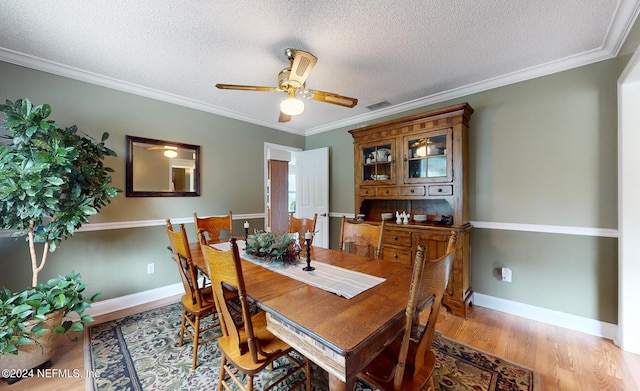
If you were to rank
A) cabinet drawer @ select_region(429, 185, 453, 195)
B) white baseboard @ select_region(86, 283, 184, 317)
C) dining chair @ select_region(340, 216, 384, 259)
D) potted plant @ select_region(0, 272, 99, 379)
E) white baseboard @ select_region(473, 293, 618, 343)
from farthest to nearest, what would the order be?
cabinet drawer @ select_region(429, 185, 453, 195)
white baseboard @ select_region(86, 283, 184, 317)
white baseboard @ select_region(473, 293, 618, 343)
dining chair @ select_region(340, 216, 384, 259)
potted plant @ select_region(0, 272, 99, 379)

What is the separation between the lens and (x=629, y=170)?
1.91 m

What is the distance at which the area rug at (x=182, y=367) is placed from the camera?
1.63 metres

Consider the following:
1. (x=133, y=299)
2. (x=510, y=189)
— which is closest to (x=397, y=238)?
(x=510, y=189)

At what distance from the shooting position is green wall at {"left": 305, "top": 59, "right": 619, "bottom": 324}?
2.16 metres

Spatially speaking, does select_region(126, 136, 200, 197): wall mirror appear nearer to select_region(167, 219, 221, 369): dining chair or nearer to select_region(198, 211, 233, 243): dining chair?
select_region(198, 211, 233, 243): dining chair

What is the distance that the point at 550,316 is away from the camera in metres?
2.38

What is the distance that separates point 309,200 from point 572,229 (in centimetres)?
339

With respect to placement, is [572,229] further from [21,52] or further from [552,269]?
[21,52]

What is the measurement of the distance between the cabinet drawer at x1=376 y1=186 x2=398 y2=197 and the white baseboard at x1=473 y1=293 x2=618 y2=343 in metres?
1.48

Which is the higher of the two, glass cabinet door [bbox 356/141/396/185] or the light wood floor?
glass cabinet door [bbox 356/141/396/185]

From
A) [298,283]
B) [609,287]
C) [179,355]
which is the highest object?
[298,283]

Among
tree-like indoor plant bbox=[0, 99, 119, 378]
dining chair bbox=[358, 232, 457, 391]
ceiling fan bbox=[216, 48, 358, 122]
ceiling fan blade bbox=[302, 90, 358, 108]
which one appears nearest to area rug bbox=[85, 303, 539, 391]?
tree-like indoor plant bbox=[0, 99, 119, 378]

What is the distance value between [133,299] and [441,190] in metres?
3.75

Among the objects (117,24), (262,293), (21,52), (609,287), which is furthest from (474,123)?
(21,52)
